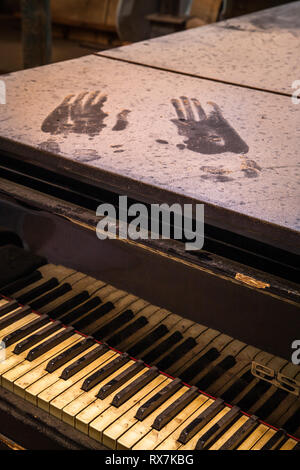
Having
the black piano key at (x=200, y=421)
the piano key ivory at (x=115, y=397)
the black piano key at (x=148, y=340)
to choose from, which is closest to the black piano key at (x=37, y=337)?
the piano key ivory at (x=115, y=397)

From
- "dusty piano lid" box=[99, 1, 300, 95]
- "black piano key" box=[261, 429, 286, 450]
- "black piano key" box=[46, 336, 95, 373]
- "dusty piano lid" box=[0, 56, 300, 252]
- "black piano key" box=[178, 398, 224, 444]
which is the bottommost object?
"black piano key" box=[261, 429, 286, 450]

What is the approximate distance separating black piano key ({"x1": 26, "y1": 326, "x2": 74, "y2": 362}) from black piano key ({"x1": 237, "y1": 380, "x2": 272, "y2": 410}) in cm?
47

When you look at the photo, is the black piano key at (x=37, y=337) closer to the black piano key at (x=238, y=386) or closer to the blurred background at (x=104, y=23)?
the black piano key at (x=238, y=386)

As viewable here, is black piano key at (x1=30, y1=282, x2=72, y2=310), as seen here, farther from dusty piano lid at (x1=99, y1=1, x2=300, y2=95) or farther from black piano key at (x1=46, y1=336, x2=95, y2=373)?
dusty piano lid at (x1=99, y1=1, x2=300, y2=95)

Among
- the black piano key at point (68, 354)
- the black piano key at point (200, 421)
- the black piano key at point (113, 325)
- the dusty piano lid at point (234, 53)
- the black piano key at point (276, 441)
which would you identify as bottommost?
the black piano key at point (276, 441)

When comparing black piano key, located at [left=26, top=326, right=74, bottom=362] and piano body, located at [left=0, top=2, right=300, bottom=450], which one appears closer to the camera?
piano body, located at [left=0, top=2, right=300, bottom=450]

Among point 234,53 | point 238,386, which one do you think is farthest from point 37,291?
point 234,53

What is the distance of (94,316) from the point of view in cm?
154

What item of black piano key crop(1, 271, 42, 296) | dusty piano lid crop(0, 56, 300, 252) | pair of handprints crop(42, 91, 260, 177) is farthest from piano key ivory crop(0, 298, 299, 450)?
pair of handprints crop(42, 91, 260, 177)

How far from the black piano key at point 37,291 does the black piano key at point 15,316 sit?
0.9 inches

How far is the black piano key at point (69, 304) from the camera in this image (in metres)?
1.56

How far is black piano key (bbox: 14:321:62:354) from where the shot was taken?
1.48 metres

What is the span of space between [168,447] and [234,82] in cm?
130

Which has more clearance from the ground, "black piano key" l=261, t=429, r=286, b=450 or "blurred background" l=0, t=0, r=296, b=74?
"blurred background" l=0, t=0, r=296, b=74
